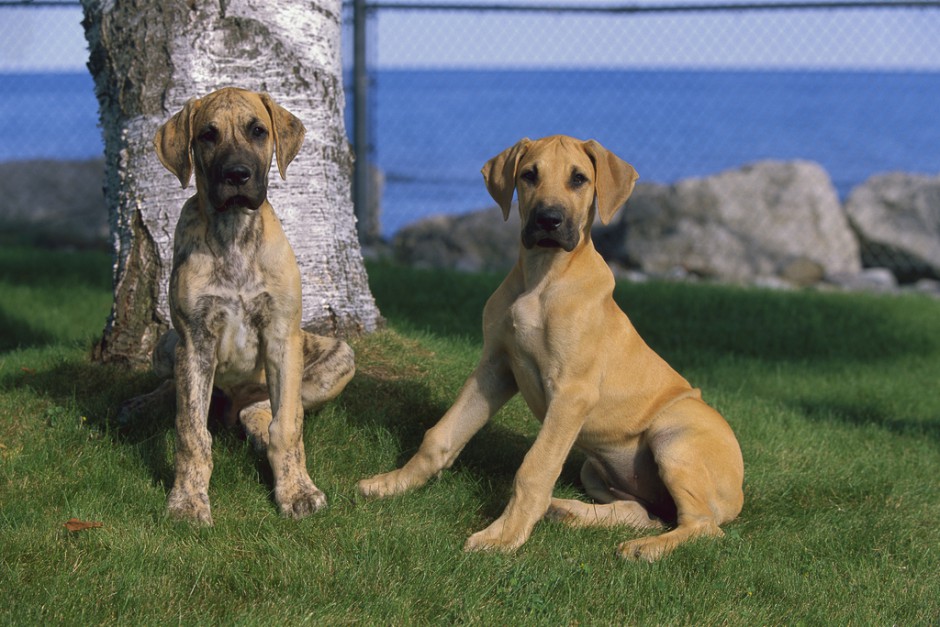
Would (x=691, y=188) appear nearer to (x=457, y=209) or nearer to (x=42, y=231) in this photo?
(x=457, y=209)

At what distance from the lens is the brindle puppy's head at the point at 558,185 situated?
4.40m

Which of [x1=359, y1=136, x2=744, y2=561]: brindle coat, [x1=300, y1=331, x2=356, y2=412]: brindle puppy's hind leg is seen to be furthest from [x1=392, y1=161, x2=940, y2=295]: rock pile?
[x1=359, y1=136, x2=744, y2=561]: brindle coat

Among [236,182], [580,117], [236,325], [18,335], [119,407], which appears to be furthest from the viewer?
[580,117]

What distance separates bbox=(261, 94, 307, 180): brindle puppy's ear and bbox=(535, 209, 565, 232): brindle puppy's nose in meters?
1.15

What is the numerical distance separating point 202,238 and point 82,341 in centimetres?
263

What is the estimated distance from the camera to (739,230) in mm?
12633

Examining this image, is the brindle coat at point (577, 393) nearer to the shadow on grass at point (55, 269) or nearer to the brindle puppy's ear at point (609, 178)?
the brindle puppy's ear at point (609, 178)

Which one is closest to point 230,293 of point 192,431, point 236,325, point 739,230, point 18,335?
point 236,325

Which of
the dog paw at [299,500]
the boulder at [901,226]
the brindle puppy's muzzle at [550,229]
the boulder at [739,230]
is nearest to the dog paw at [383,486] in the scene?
the dog paw at [299,500]

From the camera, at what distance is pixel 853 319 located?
31.4ft

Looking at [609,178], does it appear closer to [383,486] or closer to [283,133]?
[283,133]

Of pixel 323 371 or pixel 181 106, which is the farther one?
pixel 181 106

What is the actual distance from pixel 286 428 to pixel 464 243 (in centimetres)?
852

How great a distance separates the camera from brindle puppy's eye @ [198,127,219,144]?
4.31 meters
